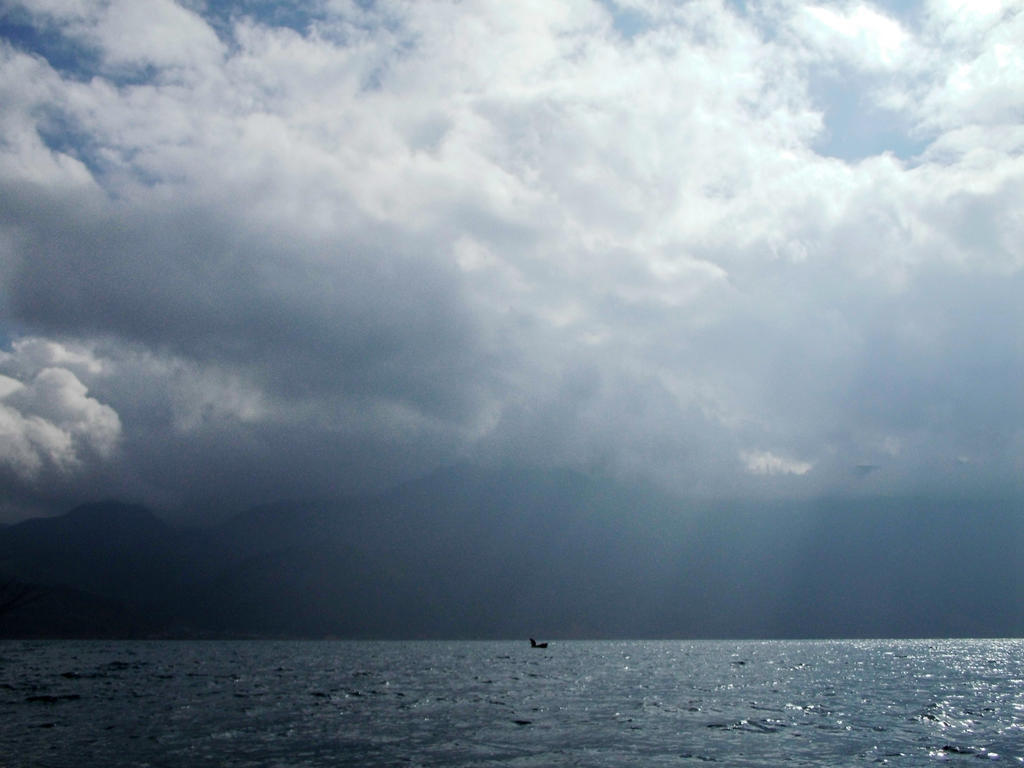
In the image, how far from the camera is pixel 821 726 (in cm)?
5722

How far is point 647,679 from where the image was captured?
356 ft

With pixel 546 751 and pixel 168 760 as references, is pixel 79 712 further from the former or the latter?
pixel 546 751

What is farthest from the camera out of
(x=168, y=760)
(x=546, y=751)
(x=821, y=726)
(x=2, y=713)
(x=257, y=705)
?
(x=257, y=705)

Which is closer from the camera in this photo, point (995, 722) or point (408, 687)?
point (995, 722)

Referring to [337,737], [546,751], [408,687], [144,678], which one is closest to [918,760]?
[546,751]

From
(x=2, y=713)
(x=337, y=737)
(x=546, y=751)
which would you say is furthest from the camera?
(x=2, y=713)

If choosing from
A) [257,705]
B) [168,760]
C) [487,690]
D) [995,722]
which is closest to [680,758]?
[168,760]

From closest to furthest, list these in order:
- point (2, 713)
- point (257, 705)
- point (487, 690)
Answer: point (2, 713) → point (257, 705) → point (487, 690)

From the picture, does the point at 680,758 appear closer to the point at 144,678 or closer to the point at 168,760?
the point at 168,760

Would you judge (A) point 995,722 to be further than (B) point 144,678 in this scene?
No

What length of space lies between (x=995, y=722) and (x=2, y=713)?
7811 centimetres

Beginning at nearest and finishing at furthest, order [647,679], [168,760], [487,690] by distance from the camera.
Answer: [168,760] < [487,690] < [647,679]

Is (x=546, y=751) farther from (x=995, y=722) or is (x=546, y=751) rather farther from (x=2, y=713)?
(x=2, y=713)

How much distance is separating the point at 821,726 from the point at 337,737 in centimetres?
3507
